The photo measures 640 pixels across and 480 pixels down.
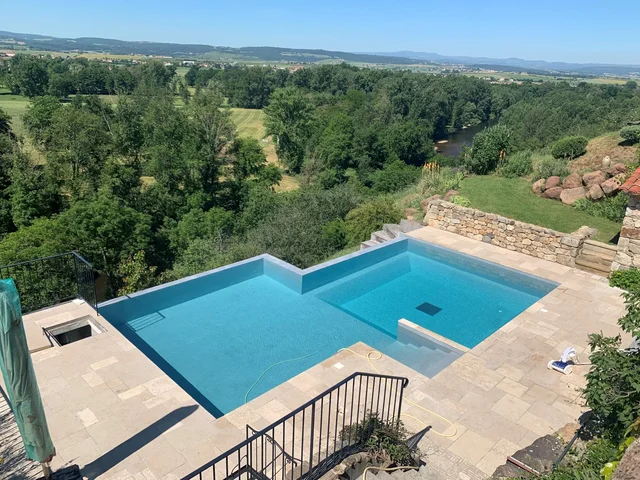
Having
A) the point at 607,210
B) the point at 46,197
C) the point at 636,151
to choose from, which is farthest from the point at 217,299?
the point at 46,197

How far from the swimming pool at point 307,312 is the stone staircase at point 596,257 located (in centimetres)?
145

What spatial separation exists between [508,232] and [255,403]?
8.73 metres

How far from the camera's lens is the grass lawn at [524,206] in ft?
41.0

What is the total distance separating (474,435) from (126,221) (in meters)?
16.8

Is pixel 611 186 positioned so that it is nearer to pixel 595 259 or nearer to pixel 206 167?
pixel 595 259

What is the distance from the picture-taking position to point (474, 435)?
17.8 feet

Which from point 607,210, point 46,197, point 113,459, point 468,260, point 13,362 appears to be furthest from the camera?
point 46,197

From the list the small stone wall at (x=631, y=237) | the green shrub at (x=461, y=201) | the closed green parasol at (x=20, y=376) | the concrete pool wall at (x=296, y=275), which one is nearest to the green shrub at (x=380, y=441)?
the closed green parasol at (x=20, y=376)

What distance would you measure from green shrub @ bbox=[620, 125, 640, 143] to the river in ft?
115

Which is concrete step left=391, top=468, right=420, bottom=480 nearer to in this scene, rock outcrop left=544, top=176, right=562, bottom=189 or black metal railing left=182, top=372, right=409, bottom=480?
→ black metal railing left=182, top=372, right=409, bottom=480

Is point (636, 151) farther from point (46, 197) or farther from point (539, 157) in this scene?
point (46, 197)

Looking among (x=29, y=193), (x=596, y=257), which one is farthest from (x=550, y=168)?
(x=29, y=193)

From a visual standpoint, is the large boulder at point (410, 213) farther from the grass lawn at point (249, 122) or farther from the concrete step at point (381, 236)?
the grass lawn at point (249, 122)

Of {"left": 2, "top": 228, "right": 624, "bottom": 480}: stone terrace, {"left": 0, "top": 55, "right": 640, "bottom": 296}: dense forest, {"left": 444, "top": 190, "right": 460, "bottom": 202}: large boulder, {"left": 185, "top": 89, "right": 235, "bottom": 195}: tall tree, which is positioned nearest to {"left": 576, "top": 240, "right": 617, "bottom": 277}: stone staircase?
{"left": 2, "top": 228, "right": 624, "bottom": 480}: stone terrace
